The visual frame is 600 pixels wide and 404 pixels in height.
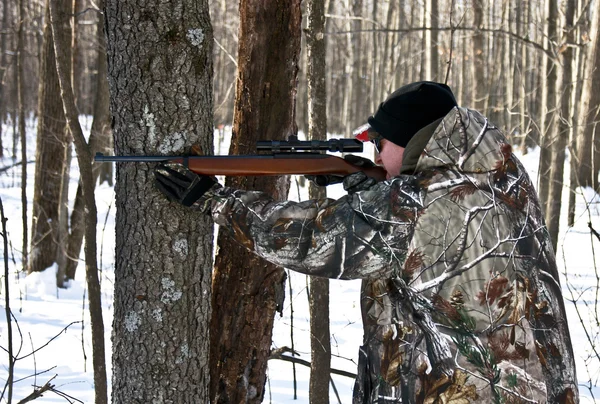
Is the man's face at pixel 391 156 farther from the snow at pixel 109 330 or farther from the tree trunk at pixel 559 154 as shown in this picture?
the tree trunk at pixel 559 154

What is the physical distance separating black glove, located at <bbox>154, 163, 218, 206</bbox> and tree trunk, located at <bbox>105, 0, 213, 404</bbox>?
0.30 ft

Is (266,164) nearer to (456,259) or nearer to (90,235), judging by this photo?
(456,259)

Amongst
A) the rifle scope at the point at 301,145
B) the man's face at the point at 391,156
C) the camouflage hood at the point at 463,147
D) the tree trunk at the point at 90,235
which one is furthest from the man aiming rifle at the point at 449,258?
the tree trunk at the point at 90,235

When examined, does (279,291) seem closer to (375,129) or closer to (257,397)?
(257,397)

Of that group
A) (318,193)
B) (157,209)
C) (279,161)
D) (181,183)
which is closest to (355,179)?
(279,161)

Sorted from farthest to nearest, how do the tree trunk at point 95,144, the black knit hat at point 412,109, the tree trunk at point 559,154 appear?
the tree trunk at point 559,154, the tree trunk at point 95,144, the black knit hat at point 412,109

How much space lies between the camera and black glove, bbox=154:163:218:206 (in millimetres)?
2229

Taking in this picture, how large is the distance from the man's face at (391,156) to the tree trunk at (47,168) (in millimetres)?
6795

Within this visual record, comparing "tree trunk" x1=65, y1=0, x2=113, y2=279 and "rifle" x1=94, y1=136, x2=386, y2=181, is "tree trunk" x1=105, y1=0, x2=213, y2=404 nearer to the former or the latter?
"rifle" x1=94, y1=136, x2=386, y2=181

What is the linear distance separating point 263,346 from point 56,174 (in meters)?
6.40

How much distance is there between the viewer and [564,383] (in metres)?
2.14

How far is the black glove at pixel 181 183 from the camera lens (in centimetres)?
223

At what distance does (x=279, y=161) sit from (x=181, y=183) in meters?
0.36

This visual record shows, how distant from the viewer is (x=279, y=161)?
232cm
